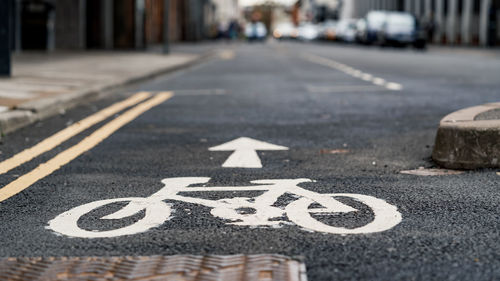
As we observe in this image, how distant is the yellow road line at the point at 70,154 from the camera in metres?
5.00

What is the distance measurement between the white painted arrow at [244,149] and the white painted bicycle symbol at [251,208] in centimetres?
88

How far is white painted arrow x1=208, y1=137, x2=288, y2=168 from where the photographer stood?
584 centimetres

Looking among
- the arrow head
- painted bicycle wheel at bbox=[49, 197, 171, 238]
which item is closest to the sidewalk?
the arrow head

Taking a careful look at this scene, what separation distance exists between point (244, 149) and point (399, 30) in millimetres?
37879

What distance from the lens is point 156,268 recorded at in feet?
10.5

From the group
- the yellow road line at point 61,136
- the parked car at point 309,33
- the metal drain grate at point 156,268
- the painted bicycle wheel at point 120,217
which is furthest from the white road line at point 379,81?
the parked car at point 309,33

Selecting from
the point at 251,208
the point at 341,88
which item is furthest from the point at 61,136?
the point at 341,88

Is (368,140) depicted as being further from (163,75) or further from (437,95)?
(163,75)

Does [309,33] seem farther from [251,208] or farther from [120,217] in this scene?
[120,217]

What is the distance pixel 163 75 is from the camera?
18.2 m

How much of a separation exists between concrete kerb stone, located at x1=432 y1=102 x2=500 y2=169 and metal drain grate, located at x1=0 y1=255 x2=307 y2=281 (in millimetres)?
2470

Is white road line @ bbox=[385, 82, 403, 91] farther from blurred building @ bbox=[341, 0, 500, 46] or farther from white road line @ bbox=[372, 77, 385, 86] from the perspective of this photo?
blurred building @ bbox=[341, 0, 500, 46]

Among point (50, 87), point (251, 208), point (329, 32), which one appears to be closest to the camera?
point (251, 208)

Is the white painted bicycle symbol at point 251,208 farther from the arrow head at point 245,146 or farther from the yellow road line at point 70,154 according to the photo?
the arrow head at point 245,146
